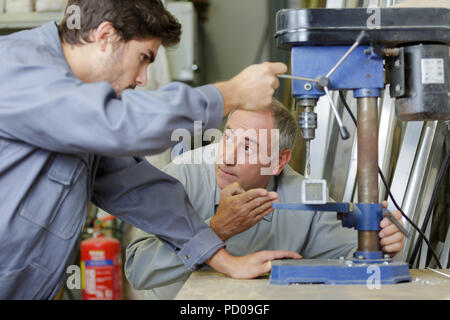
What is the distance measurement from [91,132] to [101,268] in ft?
6.28

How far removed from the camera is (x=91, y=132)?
875 millimetres

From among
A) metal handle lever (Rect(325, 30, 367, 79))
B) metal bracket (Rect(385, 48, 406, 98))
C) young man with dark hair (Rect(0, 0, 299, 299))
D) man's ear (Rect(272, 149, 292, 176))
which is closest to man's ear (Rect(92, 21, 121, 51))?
young man with dark hair (Rect(0, 0, 299, 299))

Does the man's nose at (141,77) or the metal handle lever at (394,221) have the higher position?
the man's nose at (141,77)

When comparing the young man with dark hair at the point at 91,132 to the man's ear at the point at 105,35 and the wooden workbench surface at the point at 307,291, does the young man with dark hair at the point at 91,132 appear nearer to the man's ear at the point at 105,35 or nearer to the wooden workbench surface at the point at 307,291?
the man's ear at the point at 105,35

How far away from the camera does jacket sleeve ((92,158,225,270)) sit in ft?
4.07

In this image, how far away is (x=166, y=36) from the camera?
1.22m

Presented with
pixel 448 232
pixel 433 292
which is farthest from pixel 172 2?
pixel 433 292

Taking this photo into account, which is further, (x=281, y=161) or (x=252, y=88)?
(x=281, y=161)

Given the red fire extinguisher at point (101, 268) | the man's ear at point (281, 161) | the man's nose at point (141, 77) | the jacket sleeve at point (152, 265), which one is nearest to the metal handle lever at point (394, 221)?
the jacket sleeve at point (152, 265)

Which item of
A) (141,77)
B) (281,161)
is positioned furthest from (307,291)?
(281,161)

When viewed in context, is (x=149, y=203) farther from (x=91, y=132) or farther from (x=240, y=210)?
(x=91, y=132)

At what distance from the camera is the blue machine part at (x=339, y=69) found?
42.4 inches

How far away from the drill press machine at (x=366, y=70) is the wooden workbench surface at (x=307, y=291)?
0.05m

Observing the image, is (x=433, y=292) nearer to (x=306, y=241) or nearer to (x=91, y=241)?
(x=306, y=241)
